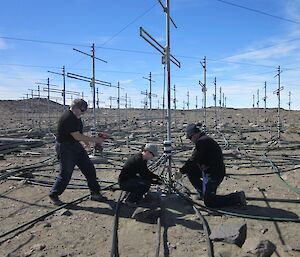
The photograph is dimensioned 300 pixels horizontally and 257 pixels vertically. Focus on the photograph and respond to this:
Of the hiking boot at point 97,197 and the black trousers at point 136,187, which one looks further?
the hiking boot at point 97,197

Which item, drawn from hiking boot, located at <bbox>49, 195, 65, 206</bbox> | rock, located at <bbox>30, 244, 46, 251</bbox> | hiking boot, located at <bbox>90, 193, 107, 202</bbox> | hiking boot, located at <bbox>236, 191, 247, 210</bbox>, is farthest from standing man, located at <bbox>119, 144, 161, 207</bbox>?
rock, located at <bbox>30, 244, 46, 251</bbox>

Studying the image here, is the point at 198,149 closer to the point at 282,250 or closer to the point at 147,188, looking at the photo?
the point at 147,188

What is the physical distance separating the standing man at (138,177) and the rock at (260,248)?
2.45 metres

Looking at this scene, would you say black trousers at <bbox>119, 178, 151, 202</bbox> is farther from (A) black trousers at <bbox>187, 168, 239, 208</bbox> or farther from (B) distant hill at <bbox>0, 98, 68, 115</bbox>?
(B) distant hill at <bbox>0, 98, 68, 115</bbox>

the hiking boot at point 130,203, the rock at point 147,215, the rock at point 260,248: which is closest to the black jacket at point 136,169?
the hiking boot at point 130,203

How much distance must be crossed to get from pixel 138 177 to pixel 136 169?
18 cm

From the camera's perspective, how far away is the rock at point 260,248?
4727 millimetres

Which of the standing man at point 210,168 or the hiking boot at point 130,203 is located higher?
the standing man at point 210,168

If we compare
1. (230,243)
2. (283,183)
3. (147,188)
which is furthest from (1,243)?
(283,183)

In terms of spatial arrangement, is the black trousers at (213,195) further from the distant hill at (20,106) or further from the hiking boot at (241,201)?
the distant hill at (20,106)

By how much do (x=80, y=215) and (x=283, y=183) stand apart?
4671 millimetres

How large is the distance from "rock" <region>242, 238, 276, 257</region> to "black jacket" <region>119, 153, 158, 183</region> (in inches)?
101

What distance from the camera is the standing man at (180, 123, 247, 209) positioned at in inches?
264

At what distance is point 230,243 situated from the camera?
5125 millimetres
